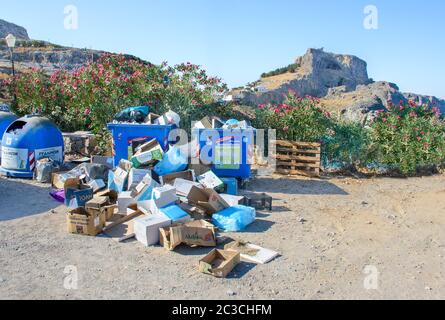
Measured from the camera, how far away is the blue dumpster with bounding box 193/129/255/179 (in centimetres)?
713

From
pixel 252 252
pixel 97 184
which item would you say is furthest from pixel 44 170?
pixel 252 252

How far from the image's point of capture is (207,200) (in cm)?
579

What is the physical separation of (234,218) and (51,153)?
13.8ft

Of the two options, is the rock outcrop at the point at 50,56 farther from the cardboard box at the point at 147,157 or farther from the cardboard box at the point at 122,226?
the cardboard box at the point at 122,226

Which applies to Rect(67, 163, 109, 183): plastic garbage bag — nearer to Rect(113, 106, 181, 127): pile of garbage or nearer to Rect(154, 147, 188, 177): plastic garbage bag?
Rect(113, 106, 181, 127): pile of garbage

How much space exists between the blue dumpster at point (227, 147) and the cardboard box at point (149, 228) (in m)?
2.41

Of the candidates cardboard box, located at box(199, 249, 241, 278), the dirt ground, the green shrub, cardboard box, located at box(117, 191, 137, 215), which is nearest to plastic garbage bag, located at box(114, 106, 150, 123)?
the dirt ground

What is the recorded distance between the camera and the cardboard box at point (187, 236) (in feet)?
15.1

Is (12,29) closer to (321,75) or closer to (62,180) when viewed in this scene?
(321,75)

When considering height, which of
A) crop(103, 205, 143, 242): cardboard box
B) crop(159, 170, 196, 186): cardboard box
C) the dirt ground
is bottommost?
the dirt ground

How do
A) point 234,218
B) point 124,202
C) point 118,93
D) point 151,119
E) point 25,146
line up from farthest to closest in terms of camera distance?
1. point 118,93
2. point 151,119
3. point 25,146
4. point 124,202
5. point 234,218

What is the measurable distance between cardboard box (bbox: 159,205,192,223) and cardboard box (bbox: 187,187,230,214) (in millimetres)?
395

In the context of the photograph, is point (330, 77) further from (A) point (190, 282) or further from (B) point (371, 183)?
(A) point (190, 282)

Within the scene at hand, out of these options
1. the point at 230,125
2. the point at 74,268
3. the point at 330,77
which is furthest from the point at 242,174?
the point at 330,77
